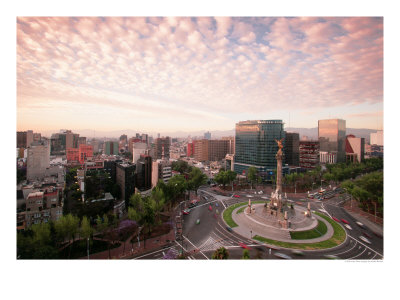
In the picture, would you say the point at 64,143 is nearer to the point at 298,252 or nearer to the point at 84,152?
the point at 84,152

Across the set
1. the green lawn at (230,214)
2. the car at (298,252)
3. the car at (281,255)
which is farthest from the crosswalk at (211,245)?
the car at (298,252)

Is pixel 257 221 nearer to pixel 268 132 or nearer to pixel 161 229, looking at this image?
pixel 161 229

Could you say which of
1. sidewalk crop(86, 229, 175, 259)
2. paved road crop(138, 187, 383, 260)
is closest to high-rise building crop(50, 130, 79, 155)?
sidewalk crop(86, 229, 175, 259)

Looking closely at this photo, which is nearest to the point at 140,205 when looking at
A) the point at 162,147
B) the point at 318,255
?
the point at 318,255

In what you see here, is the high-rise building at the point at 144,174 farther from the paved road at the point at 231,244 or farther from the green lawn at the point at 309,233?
the green lawn at the point at 309,233

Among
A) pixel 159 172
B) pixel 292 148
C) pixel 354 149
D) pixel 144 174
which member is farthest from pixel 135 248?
pixel 354 149

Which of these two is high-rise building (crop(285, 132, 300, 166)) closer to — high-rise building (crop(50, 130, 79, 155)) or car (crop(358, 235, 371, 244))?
car (crop(358, 235, 371, 244))
